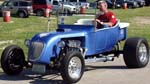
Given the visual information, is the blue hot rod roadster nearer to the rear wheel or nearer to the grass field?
the grass field

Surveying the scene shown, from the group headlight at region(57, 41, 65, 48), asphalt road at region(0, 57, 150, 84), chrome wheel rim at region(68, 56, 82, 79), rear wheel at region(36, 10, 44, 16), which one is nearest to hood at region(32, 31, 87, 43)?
headlight at region(57, 41, 65, 48)

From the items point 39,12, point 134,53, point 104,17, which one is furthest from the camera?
point 39,12

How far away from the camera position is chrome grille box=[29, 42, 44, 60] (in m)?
9.27

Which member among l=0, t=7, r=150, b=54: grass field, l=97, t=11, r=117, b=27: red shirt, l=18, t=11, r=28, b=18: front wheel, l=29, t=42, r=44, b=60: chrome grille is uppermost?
l=97, t=11, r=117, b=27: red shirt

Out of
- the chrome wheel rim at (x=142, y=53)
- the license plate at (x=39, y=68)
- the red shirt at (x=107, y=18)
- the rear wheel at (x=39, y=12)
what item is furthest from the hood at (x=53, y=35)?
Result: the rear wheel at (x=39, y=12)

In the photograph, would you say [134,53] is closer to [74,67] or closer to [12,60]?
[74,67]

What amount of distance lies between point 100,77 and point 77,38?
96 cm

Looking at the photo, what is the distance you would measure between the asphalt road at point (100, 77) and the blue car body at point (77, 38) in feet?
1.45

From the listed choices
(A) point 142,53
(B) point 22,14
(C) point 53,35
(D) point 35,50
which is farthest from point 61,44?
(B) point 22,14

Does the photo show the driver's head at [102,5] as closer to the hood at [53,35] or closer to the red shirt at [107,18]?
the red shirt at [107,18]

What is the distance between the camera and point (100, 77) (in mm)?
9852

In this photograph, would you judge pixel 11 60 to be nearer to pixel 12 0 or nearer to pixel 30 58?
pixel 30 58

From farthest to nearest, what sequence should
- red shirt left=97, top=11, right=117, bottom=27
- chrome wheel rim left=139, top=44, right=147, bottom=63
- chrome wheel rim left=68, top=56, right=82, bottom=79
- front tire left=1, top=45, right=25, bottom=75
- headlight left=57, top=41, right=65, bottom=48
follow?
1. chrome wheel rim left=139, top=44, right=147, bottom=63
2. red shirt left=97, top=11, right=117, bottom=27
3. front tire left=1, top=45, right=25, bottom=75
4. headlight left=57, top=41, right=65, bottom=48
5. chrome wheel rim left=68, top=56, right=82, bottom=79

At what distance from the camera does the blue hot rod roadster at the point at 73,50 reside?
30.1 ft
